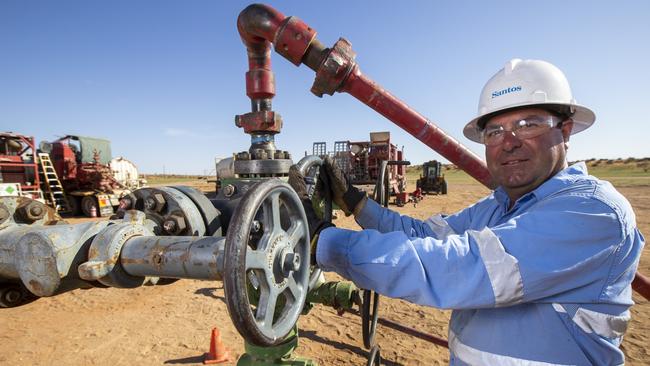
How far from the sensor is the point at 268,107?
8.49 ft

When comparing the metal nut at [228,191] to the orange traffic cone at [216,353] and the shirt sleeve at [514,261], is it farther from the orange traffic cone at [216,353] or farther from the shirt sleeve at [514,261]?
the orange traffic cone at [216,353]

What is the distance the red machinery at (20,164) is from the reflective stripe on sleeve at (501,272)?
1092 centimetres

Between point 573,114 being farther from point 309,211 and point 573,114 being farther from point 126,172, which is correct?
point 126,172

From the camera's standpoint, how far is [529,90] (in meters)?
1.40

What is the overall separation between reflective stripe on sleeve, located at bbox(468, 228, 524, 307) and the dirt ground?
2.62 metres

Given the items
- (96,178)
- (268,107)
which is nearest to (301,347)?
(268,107)

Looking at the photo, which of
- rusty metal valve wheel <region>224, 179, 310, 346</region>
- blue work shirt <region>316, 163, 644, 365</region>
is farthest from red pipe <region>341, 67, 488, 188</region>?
rusty metal valve wheel <region>224, 179, 310, 346</region>

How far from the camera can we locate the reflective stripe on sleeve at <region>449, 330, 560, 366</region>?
1.10m

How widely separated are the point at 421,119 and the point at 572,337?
2048mm

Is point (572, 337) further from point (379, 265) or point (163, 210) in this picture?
point (163, 210)

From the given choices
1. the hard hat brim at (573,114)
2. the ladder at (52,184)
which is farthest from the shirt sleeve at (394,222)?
the ladder at (52,184)

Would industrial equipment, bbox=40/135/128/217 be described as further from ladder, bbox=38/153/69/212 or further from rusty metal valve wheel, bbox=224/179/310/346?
rusty metal valve wheel, bbox=224/179/310/346

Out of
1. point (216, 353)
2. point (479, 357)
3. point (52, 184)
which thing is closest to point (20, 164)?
point (52, 184)

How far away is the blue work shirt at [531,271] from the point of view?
941 millimetres
